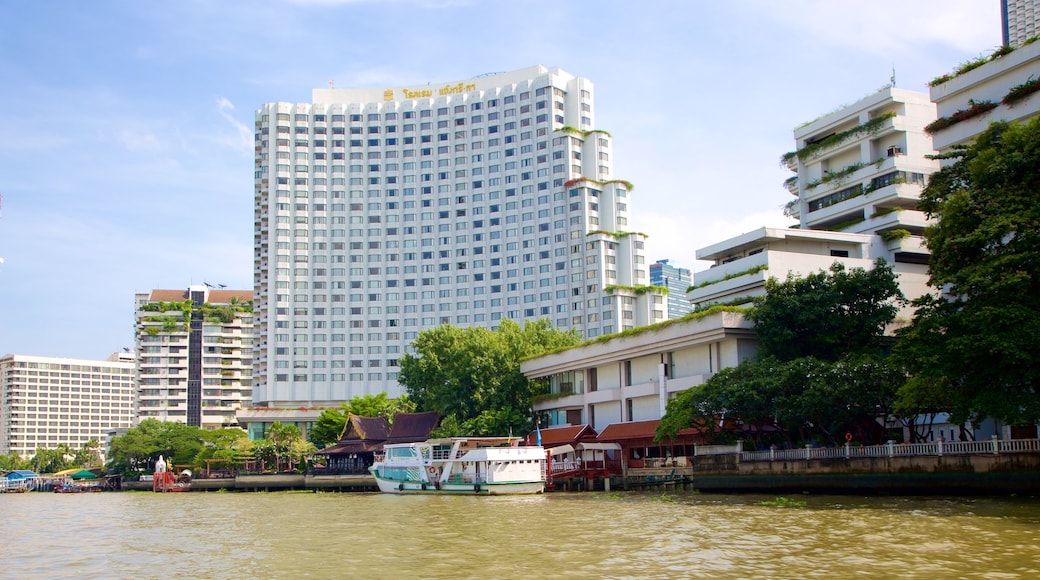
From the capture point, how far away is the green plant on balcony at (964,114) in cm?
4831

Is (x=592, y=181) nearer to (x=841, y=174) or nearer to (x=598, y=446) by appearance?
(x=841, y=174)

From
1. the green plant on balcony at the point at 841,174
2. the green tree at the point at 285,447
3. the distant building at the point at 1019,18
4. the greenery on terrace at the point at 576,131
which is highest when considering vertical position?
the distant building at the point at 1019,18

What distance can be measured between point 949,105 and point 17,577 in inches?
1922

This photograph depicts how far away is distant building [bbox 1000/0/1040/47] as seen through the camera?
13000cm

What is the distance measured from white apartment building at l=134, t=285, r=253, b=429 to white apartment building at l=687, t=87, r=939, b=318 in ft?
348

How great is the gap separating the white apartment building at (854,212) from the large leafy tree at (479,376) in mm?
14501

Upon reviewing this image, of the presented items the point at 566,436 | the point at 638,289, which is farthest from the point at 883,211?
the point at 638,289

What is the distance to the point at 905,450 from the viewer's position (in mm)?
36375

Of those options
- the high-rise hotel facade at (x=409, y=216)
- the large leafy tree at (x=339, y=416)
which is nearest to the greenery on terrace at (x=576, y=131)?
the high-rise hotel facade at (x=409, y=216)

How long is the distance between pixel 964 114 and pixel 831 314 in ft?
42.5

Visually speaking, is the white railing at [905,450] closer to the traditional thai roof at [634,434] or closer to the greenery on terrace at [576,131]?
the traditional thai roof at [634,434]

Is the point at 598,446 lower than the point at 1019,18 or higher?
lower

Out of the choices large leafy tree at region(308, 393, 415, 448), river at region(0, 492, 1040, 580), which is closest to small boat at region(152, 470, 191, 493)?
large leafy tree at region(308, 393, 415, 448)

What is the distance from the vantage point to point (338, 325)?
130m
